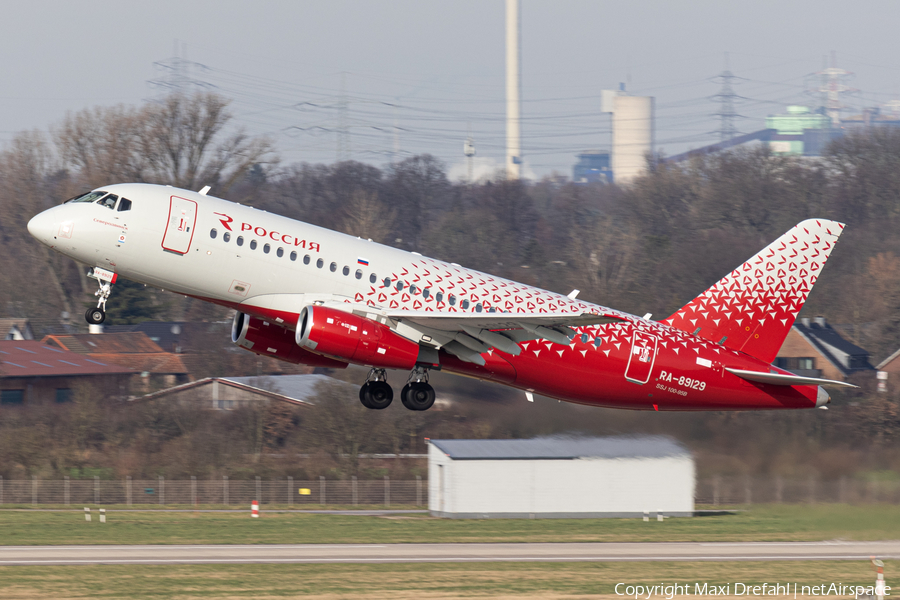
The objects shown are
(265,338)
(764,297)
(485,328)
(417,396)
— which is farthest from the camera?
(764,297)

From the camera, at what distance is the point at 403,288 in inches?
1344

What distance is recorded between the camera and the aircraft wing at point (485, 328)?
33.2 meters

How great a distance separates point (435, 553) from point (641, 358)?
1245 centimetres

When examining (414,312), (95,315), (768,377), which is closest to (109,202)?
(95,315)

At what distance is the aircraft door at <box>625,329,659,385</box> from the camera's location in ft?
122

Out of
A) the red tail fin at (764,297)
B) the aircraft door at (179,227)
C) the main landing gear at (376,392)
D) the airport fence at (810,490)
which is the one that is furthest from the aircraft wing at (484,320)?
the airport fence at (810,490)

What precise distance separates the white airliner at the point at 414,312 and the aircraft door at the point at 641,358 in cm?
5

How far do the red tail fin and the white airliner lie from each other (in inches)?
2.0

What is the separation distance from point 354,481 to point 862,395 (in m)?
28.6

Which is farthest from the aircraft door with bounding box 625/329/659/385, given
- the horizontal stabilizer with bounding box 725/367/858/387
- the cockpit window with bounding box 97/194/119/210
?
the cockpit window with bounding box 97/194/119/210

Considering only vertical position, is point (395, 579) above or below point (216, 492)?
above

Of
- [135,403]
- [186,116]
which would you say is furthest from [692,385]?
[186,116]

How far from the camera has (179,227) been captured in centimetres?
3225

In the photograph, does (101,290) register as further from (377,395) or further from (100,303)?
(377,395)
